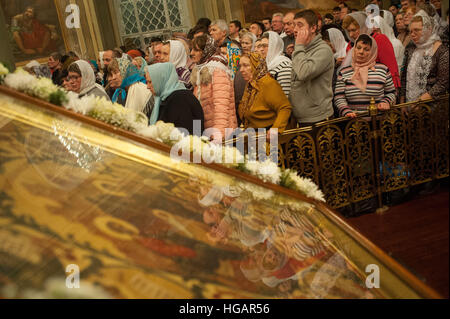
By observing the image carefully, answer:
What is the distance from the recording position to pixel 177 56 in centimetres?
518

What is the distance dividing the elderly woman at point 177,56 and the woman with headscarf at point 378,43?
1800 mm

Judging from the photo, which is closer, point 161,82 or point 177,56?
point 161,82

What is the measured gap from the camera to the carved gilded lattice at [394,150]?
430cm

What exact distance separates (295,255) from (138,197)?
0.64 m

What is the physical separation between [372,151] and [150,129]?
2.69m

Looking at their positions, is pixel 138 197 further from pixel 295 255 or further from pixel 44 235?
pixel 295 255

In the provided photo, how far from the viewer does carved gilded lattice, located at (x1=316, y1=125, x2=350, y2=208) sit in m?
4.06

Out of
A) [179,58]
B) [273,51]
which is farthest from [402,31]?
[179,58]
